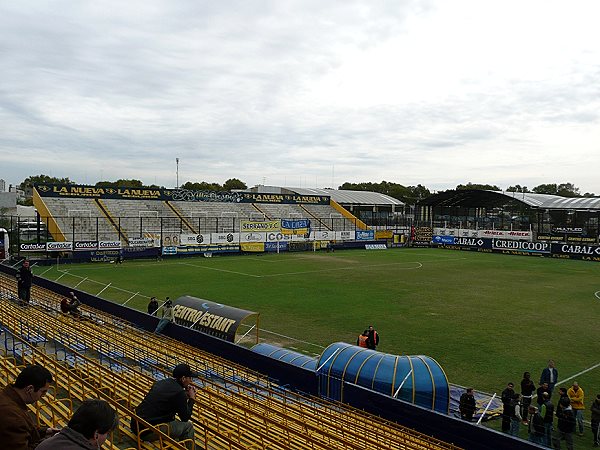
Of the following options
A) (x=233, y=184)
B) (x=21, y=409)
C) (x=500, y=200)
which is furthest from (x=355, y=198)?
(x=21, y=409)

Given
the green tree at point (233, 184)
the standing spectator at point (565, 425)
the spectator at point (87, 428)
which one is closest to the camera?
the spectator at point (87, 428)

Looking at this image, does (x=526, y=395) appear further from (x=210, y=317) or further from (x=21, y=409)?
(x=21, y=409)

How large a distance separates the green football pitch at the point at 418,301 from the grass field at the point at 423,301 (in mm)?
68

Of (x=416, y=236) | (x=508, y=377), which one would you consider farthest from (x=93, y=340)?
(x=416, y=236)

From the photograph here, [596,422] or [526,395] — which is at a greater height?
[526,395]

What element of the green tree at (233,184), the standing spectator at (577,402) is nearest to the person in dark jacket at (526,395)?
the standing spectator at (577,402)

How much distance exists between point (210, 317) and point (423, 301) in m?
16.4

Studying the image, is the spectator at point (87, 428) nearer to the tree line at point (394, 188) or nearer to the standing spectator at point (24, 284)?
the standing spectator at point (24, 284)

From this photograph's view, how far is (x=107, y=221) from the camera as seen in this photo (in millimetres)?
63188

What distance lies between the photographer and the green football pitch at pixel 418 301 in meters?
20.2

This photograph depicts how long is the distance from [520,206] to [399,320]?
6326cm

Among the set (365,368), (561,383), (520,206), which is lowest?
(561,383)

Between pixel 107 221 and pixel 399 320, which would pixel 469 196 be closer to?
pixel 107 221

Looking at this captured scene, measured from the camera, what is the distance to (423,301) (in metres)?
31.6
